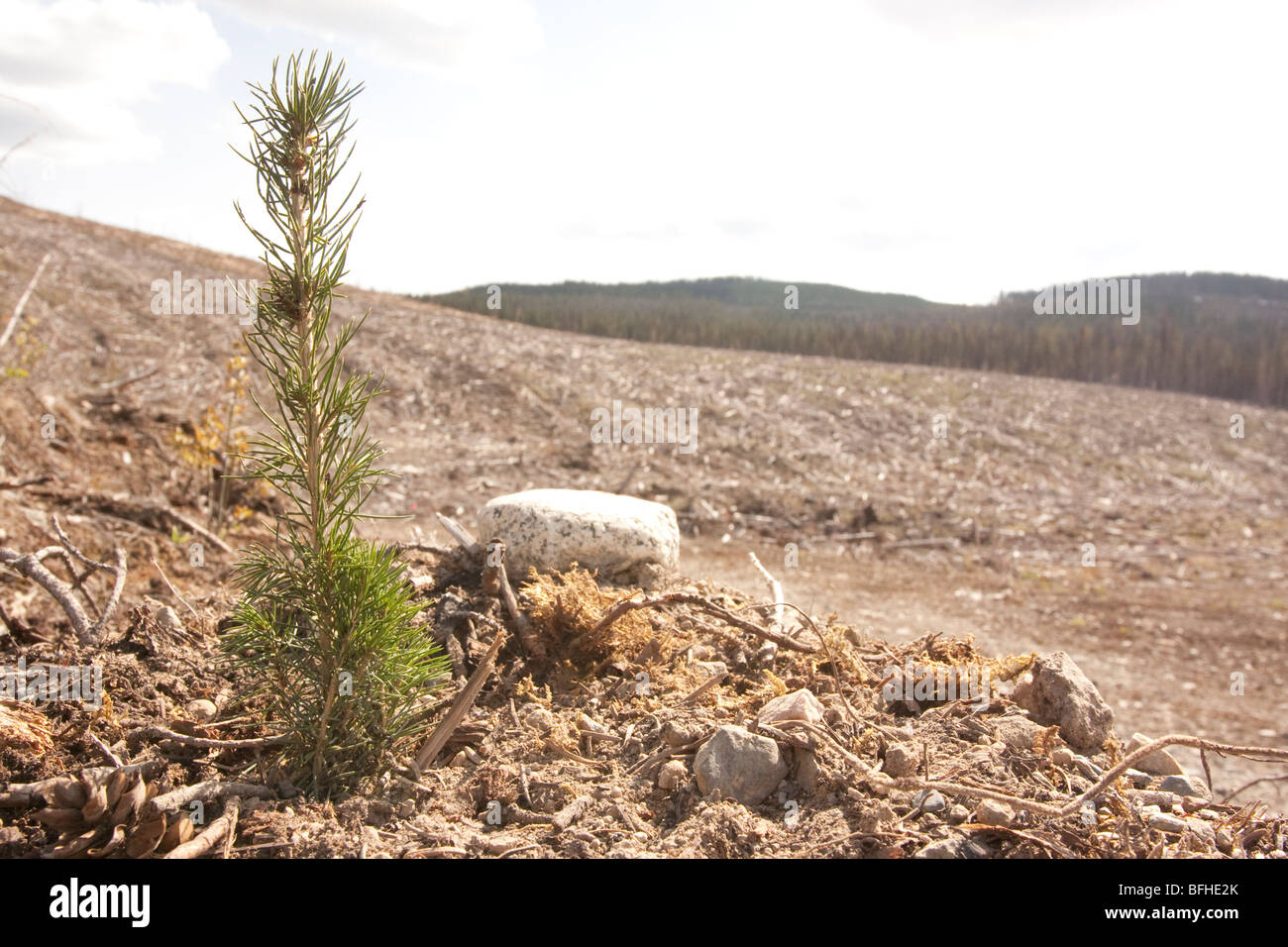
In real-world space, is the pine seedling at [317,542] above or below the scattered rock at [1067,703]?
above

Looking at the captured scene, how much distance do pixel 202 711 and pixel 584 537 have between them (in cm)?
194

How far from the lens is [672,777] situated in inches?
112

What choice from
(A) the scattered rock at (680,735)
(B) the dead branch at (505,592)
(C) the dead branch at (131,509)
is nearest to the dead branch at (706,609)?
(B) the dead branch at (505,592)

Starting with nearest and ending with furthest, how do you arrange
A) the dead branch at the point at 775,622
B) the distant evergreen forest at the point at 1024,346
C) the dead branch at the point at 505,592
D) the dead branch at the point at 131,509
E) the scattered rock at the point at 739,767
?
the scattered rock at the point at 739,767, the dead branch at the point at 505,592, the dead branch at the point at 775,622, the dead branch at the point at 131,509, the distant evergreen forest at the point at 1024,346

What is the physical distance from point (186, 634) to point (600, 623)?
189 centimetres

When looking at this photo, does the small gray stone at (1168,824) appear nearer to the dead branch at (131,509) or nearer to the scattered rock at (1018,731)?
the scattered rock at (1018,731)

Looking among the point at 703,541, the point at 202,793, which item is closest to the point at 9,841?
the point at 202,793

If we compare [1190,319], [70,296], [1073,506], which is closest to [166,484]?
[70,296]

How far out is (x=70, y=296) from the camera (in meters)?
17.3

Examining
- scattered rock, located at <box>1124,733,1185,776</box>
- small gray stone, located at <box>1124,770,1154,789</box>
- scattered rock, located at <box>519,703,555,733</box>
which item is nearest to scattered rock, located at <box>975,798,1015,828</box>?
small gray stone, located at <box>1124,770,1154,789</box>

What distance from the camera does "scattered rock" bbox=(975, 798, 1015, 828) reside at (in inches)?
99.3

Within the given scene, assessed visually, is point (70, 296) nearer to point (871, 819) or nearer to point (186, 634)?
point (186, 634)

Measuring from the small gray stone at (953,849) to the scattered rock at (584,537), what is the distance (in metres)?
A: 2.22

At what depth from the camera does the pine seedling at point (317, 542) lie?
2439 mm
